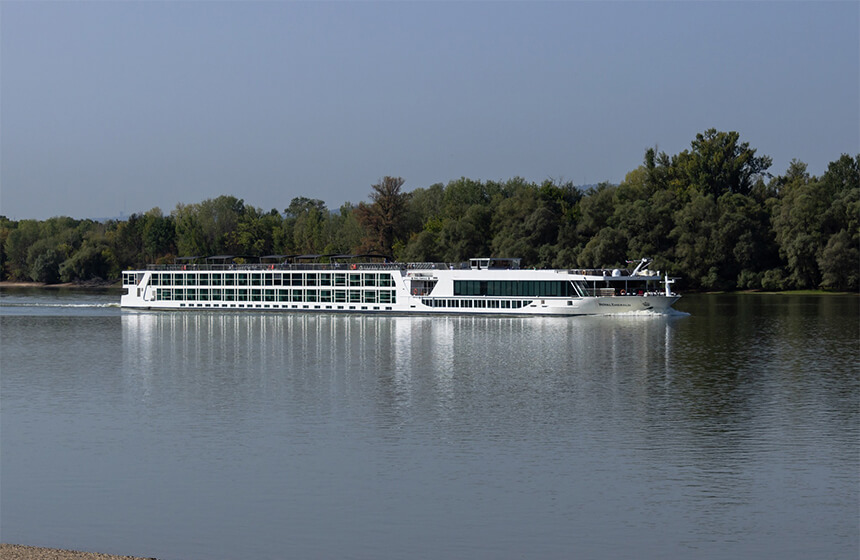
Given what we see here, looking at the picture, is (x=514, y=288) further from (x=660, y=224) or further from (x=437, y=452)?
(x=437, y=452)

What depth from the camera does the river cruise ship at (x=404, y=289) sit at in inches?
3184

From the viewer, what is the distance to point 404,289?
86875 millimetres

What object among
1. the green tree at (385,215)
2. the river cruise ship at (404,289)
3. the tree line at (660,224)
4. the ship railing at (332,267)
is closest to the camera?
the river cruise ship at (404,289)

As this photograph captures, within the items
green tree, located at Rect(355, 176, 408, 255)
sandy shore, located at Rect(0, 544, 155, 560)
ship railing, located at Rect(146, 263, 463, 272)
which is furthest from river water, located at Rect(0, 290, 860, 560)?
green tree, located at Rect(355, 176, 408, 255)

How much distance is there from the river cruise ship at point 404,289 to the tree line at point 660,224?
33.6m

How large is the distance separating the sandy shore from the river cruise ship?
64780 millimetres

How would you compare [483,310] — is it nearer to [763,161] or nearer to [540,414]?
[540,414]

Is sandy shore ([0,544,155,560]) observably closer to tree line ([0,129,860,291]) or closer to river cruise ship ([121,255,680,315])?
river cruise ship ([121,255,680,315])

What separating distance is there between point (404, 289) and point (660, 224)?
161 ft

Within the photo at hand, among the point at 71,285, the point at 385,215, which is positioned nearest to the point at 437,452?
the point at 385,215

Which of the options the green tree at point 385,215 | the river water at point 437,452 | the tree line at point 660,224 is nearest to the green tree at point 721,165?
the tree line at point 660,224

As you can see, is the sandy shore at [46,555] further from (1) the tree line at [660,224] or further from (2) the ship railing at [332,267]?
(1) the tree line at [660,224]

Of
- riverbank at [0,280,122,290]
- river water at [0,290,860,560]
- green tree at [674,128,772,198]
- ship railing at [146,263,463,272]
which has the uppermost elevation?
green tree at [674,128,772,198]

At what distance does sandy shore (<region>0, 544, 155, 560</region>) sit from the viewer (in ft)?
57.2
